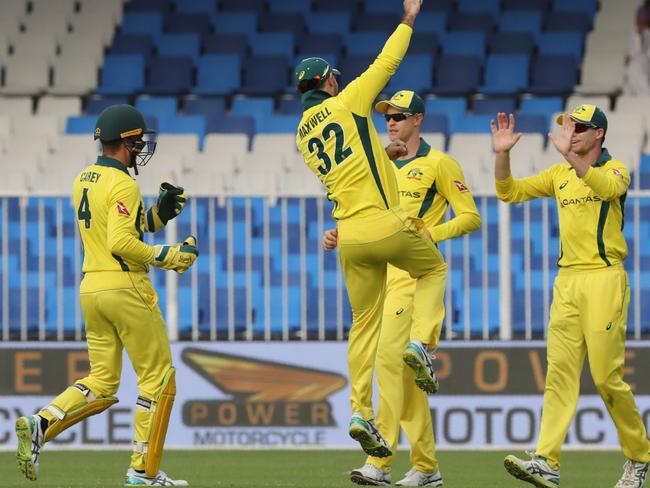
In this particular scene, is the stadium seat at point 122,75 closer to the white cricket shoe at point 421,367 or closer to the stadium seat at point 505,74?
the stadium seat at point 505,74

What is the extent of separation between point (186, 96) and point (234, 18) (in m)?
1.72

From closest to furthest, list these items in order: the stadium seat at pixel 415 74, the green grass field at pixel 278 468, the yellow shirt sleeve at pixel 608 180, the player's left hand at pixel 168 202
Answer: the yellow shirt sleeve at pixel 608 180, the player's left hand at pixel 168 202, the green grass field at pixel 278 468, the stadium seat at pixel 415 74

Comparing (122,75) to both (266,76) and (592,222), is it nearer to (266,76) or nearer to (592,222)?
(266,76)

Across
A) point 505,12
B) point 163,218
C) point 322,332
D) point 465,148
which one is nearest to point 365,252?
point 163,218

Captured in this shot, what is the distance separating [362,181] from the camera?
28.6 feet

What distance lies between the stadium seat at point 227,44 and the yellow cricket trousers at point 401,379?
35.0 ft

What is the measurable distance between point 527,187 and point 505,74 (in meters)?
9.88

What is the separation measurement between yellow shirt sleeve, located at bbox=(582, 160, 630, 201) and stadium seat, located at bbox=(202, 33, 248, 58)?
11.4 m

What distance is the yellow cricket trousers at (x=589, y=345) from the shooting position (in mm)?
9125

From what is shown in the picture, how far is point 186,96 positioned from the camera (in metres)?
19.5

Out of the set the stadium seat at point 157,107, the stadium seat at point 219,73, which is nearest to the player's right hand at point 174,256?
the stadium seat at point 157,107

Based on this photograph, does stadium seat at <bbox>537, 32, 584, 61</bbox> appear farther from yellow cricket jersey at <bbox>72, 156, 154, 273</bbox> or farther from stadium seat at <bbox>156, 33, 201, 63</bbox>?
yellow cricket jersey at <bbox>72, 156, 154, 273</bbox>

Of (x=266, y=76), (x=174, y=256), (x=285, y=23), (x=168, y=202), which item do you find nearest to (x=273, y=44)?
(x=285, y=23)

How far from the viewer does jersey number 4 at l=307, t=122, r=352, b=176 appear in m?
8.67
